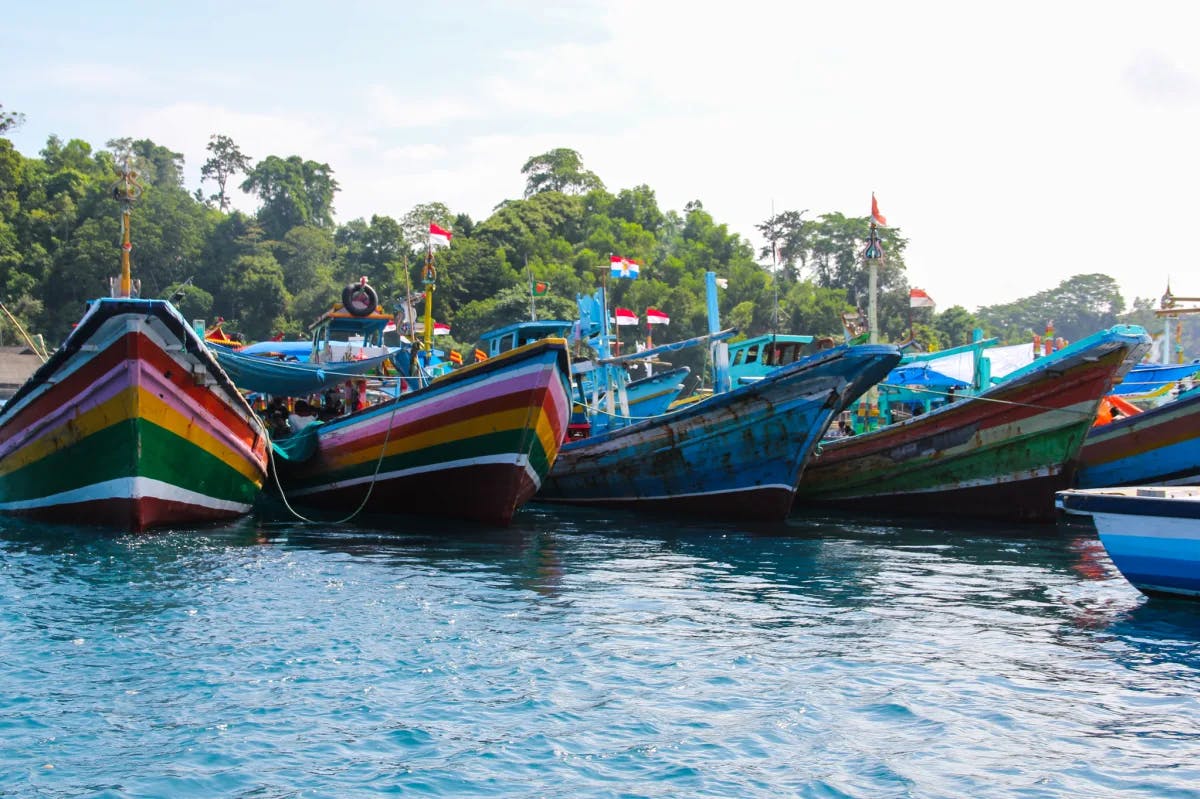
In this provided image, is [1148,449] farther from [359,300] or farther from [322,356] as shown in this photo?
[322,356]

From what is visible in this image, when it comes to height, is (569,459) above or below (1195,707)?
above

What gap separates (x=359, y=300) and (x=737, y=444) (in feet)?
31.6

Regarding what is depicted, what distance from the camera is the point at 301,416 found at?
70.0ft

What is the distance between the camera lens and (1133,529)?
11070mm

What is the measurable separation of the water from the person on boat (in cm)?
676

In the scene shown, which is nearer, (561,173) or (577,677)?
(577,677)

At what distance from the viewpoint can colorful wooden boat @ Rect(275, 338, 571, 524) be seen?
15.9 metres

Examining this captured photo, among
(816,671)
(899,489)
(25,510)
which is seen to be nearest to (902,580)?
(816,671)

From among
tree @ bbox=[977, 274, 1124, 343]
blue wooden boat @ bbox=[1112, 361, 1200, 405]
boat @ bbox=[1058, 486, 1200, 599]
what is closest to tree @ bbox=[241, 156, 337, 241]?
tree @ bbox=[977, 274, 1124, 343]

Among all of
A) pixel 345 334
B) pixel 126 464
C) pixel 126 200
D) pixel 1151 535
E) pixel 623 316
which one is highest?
pixel 126 200

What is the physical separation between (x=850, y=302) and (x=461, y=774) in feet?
232

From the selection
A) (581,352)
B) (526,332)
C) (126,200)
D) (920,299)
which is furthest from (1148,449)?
(126,200)

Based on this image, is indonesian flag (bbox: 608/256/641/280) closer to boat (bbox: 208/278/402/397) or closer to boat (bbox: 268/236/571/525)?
boat (bbox: 208/278/402/397)

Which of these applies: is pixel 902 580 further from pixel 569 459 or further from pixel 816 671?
pixel 569 459
